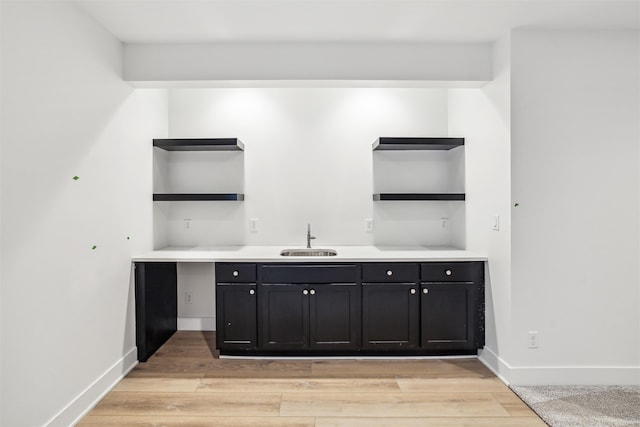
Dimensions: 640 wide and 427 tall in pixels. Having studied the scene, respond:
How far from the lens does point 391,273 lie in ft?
10.3

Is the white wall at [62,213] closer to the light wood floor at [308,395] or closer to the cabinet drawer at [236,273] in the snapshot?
the light wood floor at [308,395]

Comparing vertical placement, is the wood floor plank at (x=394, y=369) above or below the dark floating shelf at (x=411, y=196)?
below

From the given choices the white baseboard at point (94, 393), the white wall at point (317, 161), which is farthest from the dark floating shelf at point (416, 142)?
the white baseboard at point (94, 393)

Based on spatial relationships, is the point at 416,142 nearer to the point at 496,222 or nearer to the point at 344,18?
Result: the point at 496,222

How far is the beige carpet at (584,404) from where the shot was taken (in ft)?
7.52

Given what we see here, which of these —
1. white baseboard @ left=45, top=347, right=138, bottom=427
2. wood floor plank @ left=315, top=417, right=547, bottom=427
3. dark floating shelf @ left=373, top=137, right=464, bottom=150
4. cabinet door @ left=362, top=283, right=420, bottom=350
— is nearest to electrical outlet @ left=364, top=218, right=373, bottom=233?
dark floating shelf @ left=373, top=137, right=464, bottom=150

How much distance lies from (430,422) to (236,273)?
173cm

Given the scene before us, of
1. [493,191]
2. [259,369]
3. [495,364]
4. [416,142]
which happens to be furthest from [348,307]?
[416,142]

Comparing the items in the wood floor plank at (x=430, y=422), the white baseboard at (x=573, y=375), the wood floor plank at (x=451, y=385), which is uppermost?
the white baseboard at (x=573, y=375)

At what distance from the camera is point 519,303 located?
2.77 metres

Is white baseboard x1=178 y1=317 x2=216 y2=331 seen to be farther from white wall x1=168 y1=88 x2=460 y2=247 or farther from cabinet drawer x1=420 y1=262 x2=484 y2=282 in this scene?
cabinet drawer x1=420 y1=262 x2=484 y2=282

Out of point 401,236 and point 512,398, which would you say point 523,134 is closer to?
point 401,236

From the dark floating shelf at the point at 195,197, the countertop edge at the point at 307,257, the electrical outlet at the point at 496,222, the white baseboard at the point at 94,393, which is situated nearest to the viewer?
the white baseboard at the point at 94,393

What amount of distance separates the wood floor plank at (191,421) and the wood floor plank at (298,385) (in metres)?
0.35
